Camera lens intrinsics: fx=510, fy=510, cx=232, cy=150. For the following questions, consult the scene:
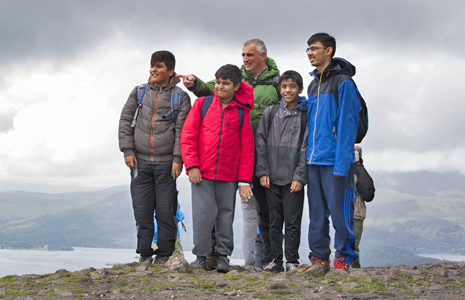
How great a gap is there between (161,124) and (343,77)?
2.68 metres

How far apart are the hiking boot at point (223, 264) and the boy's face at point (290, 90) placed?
2404 mm

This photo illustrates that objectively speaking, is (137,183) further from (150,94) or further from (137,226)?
(150,94)

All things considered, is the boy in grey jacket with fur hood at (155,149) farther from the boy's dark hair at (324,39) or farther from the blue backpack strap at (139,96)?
the boy's dark hair at (324,39)

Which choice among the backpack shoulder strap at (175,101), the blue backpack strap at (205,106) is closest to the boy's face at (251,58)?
the blue backpack strap at (205,106)

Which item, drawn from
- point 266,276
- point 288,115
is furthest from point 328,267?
point 288,115

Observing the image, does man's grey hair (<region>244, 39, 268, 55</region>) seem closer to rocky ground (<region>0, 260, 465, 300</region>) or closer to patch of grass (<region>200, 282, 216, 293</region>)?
rocky ground (<region>0, 260, 465, 300</region>)

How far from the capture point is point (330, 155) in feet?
22.6

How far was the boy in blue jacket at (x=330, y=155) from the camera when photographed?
6.81 metres

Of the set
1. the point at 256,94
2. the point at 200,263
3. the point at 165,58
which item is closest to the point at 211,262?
the point at 200,263

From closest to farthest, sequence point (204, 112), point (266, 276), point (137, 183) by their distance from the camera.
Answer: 1. point (266, 276)
2. point (204, 112)
3. point (137, 183)

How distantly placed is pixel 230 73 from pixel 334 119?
61.5 inches

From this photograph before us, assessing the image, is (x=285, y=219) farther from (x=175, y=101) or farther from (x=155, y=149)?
(x=175, y=101)

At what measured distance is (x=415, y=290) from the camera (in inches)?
241

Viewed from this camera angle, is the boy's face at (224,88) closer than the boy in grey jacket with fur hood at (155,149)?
Yes
